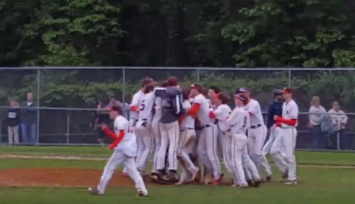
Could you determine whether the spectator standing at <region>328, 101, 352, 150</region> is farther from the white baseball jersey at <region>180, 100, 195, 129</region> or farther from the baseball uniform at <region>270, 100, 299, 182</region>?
the white baseball jersey at <region>180, 100, 195, 129</region>

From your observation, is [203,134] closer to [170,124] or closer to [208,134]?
[208,134]

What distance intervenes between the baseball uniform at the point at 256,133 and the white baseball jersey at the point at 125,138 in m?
3.51

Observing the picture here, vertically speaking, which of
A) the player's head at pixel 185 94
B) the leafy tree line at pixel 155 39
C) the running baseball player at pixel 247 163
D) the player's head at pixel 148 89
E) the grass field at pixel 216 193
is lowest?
the grass field at pixel 216 193

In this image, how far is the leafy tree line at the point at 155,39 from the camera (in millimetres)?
29703

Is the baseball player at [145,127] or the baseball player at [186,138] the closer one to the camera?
the baseball player at [186,138]

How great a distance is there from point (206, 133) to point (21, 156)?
8206 mm

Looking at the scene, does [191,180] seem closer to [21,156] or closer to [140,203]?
[140,203]

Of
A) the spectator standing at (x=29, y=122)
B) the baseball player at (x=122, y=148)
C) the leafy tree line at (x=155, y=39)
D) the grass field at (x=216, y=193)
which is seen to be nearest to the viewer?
the grass field at (x=216, y=193)

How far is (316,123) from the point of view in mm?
27812

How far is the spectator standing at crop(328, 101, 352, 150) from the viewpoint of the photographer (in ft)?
90.6

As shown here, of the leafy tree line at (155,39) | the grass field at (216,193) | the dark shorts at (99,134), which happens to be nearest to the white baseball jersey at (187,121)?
the grass field at (216,193)

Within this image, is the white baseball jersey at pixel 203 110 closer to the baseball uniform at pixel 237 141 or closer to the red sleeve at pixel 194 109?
the red sleeve at pixel 194 109

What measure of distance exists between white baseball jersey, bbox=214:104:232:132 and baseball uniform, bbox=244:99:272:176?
1.69 feet

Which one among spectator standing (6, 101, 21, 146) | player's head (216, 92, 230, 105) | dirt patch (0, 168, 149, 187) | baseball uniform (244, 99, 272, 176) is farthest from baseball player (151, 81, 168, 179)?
spectator standing (6, 101, 21, 146)
